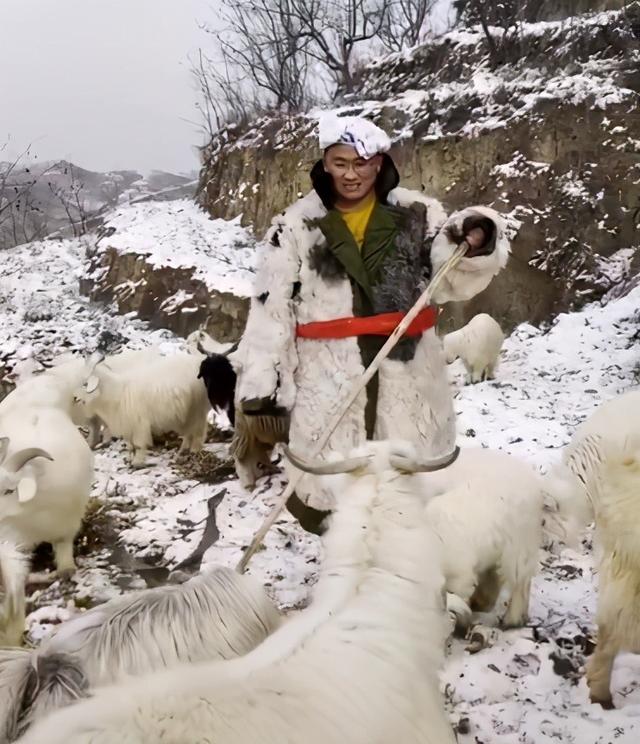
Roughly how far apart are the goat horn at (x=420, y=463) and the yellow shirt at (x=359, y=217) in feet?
3.04

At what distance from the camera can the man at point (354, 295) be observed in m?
2.32

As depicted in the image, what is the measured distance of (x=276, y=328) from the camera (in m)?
2.42

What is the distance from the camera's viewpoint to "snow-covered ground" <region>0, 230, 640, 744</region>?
2.44 meters

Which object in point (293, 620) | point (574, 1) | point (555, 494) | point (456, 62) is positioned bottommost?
point (555, 494)

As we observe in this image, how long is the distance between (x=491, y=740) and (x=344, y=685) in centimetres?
128

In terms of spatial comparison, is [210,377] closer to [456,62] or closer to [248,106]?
[456,62]

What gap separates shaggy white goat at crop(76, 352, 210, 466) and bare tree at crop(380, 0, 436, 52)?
1071 cm

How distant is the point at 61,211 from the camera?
15375mm

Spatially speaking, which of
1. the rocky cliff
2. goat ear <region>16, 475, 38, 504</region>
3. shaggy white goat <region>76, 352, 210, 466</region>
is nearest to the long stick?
goat ear <region>16, 475, 38, 504</region>

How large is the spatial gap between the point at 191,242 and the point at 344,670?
36.0 ft

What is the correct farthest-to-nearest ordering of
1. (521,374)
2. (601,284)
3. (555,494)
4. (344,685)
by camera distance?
(601,284) → (521,374) → (555,494) → (344,685)

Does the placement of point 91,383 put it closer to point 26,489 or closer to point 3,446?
point 3,446

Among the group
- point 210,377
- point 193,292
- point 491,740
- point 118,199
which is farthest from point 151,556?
point 118,199

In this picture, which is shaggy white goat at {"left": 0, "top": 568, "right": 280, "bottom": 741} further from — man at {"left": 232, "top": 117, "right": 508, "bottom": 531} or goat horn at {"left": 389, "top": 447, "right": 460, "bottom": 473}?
man at {"left": 232, "top": 117, "right": 508, "bottom": 531}
